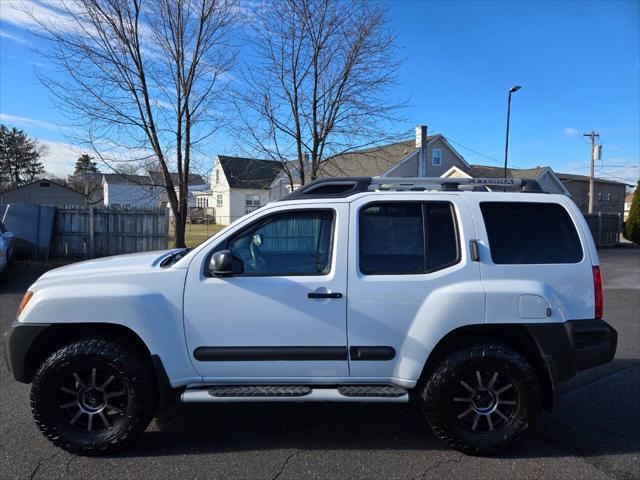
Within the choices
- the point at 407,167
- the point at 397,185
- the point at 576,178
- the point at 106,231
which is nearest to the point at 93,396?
the point at 397,185

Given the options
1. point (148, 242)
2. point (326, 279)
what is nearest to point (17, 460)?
point (326, 279)

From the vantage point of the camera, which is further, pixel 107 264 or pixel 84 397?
pixel 107 264

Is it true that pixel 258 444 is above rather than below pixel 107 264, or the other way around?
below

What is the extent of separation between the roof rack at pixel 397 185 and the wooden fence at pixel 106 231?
12.4 m

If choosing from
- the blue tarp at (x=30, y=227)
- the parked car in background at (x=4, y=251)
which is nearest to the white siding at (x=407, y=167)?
the blue tarp at (x=30, y=227)

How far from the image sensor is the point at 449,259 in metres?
3.46

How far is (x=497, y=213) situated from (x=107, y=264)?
10.2ft

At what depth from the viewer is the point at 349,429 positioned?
381cm

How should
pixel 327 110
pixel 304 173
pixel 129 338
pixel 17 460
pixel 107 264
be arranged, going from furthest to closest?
1. pixel 304 173
2. pixel 327 110
3. pixel 107 264
4. pixel 129 338
5. pixel 17 460

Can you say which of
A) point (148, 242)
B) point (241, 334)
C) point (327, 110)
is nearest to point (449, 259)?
point (241, 334)

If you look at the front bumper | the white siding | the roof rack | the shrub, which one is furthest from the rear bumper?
the shrub

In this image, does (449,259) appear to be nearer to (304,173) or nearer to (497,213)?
(497,213)

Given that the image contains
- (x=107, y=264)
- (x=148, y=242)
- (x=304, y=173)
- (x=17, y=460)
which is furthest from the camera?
(x=148, y=242)

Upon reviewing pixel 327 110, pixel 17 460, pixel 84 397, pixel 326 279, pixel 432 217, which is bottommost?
pixel 17 460
